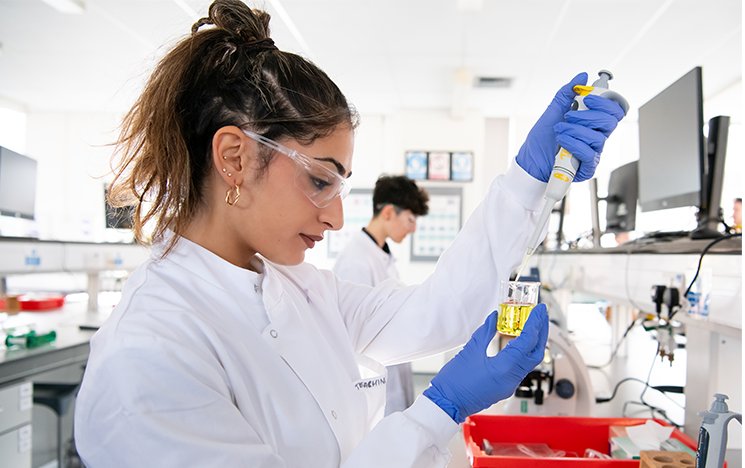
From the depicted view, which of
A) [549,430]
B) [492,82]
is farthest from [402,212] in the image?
[492,82]

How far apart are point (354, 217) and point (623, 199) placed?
11.2 ft

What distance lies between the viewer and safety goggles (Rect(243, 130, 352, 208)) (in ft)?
2.75

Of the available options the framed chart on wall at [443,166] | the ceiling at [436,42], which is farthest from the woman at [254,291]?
the framed chart on wall at [443,166]

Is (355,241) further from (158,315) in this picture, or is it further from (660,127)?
(158,315)

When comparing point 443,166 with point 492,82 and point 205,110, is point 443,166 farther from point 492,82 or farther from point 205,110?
point 205,110

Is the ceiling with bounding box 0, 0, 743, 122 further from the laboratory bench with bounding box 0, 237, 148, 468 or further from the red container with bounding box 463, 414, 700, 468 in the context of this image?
the red container with bounding box 463, 414, 700, 468

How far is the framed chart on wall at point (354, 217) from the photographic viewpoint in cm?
552

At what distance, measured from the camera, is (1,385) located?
1.92 m

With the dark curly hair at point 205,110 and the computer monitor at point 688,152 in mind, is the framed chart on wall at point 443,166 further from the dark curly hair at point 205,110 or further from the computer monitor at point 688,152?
the dark curly hair at point 205,110

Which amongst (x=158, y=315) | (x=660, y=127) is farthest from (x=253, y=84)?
(x=660, y=127)

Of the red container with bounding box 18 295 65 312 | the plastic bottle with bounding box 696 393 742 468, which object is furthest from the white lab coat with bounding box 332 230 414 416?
the red container with bounding box 18 295 65 312

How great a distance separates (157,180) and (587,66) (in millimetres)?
4289

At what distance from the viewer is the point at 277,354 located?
0.83 metres

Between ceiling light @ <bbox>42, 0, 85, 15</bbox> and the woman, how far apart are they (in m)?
3.06
